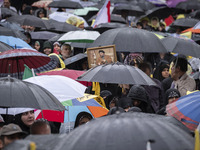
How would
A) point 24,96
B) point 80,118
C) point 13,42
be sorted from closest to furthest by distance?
1. point 24,96
2. point 80,118
3. point 13,42

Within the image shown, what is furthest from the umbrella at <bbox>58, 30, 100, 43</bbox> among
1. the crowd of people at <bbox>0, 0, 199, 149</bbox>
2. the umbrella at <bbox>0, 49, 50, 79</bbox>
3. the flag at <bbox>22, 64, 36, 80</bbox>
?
the flag at <bbox>22, 64, 36, 80</bbox>

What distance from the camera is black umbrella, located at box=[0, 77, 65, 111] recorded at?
6156 millimetres

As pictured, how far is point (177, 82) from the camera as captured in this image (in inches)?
375

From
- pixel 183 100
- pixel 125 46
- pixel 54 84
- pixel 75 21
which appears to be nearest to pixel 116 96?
pixel 125 46

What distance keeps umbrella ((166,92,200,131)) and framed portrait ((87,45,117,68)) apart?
324 centimetres

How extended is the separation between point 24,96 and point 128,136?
2.65 meters

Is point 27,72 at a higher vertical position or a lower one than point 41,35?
lower

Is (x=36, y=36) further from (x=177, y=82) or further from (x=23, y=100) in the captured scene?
(x=23, y=100)

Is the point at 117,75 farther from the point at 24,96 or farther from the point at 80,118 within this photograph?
the point at 24,96

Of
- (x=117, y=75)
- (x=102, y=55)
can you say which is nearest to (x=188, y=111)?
(x=117, y=75)

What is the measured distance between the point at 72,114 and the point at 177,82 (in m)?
2.18

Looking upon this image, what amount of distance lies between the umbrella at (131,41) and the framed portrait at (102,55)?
0.29ft

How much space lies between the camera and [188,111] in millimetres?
6391

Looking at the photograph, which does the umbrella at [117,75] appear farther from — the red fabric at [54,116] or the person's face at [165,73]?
the person's face at [165,73]
